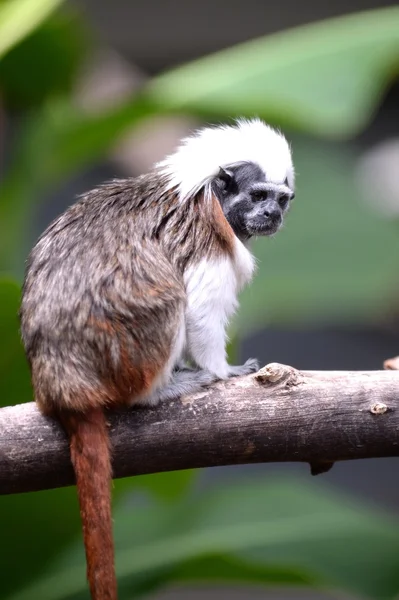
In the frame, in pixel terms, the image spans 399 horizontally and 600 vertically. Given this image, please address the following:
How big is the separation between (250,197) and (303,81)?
0.60 meters

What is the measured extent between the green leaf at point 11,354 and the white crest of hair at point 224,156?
1.47 feet

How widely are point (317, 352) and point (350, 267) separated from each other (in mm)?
1345

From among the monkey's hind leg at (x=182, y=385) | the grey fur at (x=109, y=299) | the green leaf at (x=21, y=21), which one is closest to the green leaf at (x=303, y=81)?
the green leaf at (x=21, y=21)

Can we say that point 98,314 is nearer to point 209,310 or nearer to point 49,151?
point 209,310

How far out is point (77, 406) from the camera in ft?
6.38

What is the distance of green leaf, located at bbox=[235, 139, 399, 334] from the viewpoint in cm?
380

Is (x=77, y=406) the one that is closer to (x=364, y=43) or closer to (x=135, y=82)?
(x=364, y=43)

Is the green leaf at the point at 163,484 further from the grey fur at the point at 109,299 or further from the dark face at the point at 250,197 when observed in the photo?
the dark face at the point at 250,197

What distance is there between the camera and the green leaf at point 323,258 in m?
3.80

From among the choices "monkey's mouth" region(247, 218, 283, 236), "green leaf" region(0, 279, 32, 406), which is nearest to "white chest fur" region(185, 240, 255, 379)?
"monkey's mouth" region(247, 218, 283, 236)

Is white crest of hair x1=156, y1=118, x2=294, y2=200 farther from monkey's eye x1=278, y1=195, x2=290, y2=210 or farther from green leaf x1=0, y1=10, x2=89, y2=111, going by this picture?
green leaf x1=0, y1=10, x2=89, y2=111

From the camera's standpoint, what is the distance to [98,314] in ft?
6.49

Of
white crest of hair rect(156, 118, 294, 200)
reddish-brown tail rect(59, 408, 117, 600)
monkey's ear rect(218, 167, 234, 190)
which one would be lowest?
reddish-brown tail rect(59, 408, 117, 600)

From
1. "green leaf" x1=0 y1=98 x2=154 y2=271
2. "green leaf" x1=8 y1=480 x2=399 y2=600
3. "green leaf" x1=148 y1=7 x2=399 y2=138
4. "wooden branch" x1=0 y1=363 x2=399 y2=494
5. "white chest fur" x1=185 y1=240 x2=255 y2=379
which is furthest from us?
"green leaf" x1=0 y1=98 x2=154 y2=271
